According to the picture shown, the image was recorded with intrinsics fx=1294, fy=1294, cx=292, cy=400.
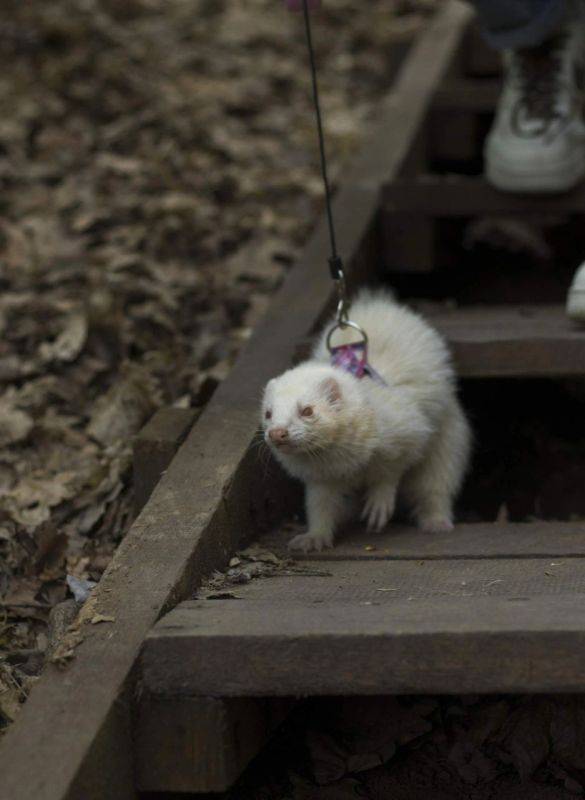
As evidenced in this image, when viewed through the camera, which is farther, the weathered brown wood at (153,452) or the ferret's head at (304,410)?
the weathered brown wood at (153,452)

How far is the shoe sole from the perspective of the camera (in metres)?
4.22

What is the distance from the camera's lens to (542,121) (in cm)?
433

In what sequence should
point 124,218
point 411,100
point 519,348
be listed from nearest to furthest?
point 519,348, point 124,218, point 411,100

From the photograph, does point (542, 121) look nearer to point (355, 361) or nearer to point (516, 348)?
point (516, 348)

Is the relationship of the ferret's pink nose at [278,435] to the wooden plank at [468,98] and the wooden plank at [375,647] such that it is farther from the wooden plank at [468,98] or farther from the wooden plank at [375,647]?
the wooden plank at [468,98]

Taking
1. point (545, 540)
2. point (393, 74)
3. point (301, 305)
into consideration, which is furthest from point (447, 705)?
point (393, 74)

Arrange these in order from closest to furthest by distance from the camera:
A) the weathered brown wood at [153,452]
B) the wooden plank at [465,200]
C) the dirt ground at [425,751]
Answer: the dirt ground at [425,751] < the weathered brown wood at [153,452] < the wooden plank at [465,200]

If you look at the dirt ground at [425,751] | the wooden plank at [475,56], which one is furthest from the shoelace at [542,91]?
the dirt ground at [425,751]

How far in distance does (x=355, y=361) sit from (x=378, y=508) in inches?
14.7

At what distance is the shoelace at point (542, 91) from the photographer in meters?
4.32

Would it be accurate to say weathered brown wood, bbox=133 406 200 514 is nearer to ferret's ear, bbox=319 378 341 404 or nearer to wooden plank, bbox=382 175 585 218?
ferret's ear, bbox=319 378 341 404

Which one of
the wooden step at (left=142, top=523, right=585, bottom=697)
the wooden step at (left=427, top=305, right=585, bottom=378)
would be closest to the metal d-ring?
the wooden step at (left=427, top=305, right=585, bottom=378)

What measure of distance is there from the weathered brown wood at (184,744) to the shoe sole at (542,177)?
2.41 meters

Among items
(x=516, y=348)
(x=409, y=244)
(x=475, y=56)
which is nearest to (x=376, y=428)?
(x=516, y=348)
